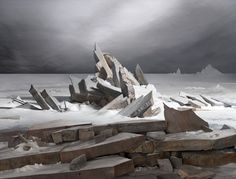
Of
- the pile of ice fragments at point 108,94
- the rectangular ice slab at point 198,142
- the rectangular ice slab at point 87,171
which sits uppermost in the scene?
the pile of ice fragments at point 108,94

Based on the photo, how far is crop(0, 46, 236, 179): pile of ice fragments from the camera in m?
4.08

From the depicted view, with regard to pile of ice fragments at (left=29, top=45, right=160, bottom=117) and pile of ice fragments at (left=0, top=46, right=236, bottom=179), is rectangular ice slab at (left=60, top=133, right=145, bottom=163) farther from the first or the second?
pile of ice fragments at (left=29, top=45, right=160, bottom=117)

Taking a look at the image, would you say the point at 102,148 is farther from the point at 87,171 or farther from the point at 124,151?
the point at 87,171

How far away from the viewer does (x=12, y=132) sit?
5914mm

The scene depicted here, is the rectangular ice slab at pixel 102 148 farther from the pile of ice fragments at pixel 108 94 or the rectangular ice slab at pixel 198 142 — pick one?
the pile of ice fragments at pixel 108 94

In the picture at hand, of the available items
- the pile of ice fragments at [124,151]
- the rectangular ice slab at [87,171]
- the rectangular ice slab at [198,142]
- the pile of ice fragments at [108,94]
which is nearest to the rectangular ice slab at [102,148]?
the pile of ice fragments at [124,151]

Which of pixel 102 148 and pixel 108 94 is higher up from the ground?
pixel 108 94

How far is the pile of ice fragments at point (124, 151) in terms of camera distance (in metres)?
4.08

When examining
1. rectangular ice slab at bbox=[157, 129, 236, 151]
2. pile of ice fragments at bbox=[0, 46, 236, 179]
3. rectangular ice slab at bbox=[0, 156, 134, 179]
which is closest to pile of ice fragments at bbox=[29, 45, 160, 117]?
pile of ice fragments at bbox=[0, 46, 236, 179]

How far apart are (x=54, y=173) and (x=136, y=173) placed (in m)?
1.21

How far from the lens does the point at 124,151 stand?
15.2ft

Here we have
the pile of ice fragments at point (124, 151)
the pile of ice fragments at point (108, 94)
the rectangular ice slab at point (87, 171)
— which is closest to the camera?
the rectangular ice slab at point (87, 171)

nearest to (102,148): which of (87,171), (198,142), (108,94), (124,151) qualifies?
(124,151)

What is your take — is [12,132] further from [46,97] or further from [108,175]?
[46,97]
